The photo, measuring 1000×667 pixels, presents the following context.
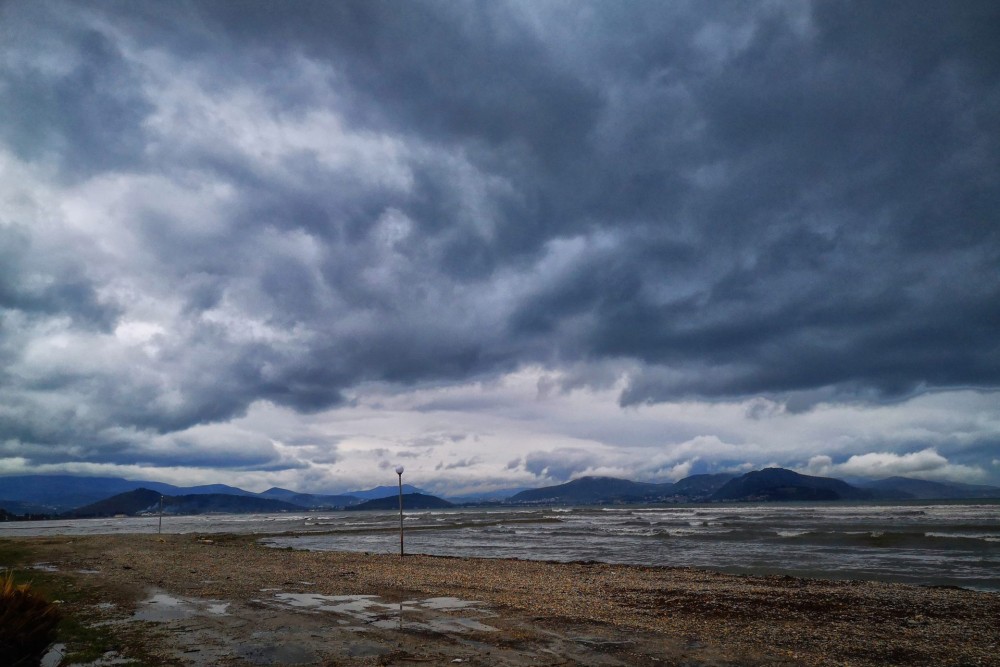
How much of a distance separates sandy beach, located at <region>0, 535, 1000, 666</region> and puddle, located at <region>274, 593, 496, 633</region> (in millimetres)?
51

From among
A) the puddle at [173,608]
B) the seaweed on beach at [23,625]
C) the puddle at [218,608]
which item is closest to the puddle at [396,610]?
the puddle at [218,608]

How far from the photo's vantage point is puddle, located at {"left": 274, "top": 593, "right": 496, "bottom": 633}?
13547 millimetres

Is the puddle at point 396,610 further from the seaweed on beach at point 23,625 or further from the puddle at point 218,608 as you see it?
the seaweed on beach at point 23,625

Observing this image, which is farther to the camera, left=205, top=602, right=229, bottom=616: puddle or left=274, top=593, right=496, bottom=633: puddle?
left=205, top=602, right=229, bottom=616: puddle

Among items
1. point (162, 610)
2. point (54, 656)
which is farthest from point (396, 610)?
point (54, 656)

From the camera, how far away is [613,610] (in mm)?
16109

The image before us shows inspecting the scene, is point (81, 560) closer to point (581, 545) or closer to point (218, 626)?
point (218, 626)

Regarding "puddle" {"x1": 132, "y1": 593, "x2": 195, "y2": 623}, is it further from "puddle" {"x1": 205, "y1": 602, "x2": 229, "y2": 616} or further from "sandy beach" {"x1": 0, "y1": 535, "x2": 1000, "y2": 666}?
"puddle" {"x1": 205, "y1": 602, "x2": 229, "y2": 616}

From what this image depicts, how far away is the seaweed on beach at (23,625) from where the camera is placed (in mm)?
7328

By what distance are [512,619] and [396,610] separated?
3469 mm

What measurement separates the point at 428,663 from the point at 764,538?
151 feet

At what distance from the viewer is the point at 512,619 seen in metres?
14.4

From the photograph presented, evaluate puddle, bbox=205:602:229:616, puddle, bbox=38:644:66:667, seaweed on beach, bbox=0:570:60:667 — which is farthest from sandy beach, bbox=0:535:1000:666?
seaweed on beach, bbox=0:570:60:667

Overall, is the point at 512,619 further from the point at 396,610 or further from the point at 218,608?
the point at 218,608
